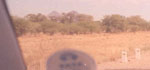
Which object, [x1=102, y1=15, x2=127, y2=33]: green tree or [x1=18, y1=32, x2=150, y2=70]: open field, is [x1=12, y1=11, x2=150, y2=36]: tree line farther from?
[x1=18, y1=32, x2=150, y2=70]: open field

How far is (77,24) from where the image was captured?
40.4 meters

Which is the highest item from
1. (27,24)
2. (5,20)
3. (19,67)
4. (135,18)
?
(5,20)

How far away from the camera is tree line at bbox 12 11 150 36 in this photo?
3279cm

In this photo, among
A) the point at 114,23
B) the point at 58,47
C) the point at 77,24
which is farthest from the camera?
the point at 114,23

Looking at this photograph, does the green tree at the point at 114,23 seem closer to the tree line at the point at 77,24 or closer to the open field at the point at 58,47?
the tree line at the point at 77,24

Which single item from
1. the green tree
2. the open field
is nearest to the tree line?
the green tree

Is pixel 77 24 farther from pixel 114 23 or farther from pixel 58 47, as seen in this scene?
pixel 58 47

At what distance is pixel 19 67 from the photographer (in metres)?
6.54

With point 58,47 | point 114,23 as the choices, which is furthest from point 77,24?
point 58,47

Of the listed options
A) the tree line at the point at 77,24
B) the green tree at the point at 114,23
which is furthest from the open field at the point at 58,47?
the green tree at the point at 114,23

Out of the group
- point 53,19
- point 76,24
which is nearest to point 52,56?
point 53,19

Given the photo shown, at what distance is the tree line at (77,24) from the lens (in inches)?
1291

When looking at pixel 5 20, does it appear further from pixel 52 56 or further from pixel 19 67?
pixel 52 56

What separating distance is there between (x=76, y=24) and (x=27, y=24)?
11.3m
